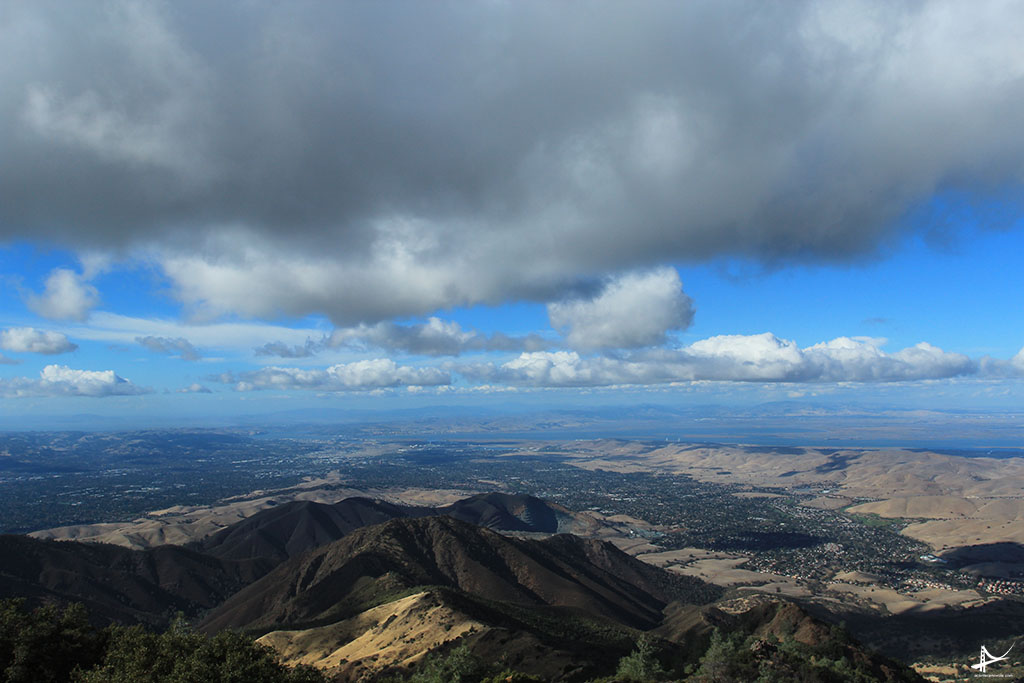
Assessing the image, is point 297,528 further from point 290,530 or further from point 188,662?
point 188,662

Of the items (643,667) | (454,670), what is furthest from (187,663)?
(643,667)

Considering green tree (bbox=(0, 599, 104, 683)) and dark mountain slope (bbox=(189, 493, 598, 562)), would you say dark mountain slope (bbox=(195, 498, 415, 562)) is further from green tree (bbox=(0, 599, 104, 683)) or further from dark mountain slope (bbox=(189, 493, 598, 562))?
green tree (bbox=(0, 599, 104, 683))

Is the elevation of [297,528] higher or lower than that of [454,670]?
lower

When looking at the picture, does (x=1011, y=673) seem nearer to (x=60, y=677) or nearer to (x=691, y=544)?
(x=60, y=677)

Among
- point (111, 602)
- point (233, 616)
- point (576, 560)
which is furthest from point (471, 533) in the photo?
point (111, 602)

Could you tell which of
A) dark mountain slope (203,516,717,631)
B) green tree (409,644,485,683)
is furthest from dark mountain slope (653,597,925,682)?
dark mountain slope (203,516,717,631)

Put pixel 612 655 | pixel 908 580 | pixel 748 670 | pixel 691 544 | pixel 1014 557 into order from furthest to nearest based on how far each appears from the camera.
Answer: pixel 691 544 < pixel 1014 557 < pixel 908 580 < pixel 612 655 < pixel 748 670

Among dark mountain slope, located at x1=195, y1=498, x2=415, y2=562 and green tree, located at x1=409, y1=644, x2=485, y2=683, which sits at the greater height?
green tree, located at x1=409, y1=644, x2=485, y2=683
